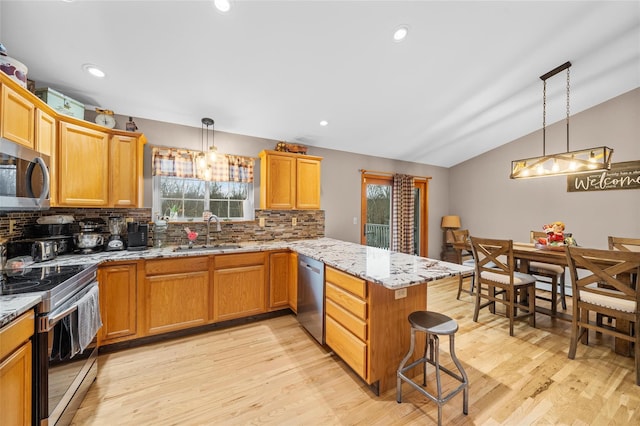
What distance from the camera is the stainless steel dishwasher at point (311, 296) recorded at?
2291 mm

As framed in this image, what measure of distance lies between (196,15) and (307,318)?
8.93 feet

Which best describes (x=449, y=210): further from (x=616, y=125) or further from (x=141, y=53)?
(x=141, y=53)

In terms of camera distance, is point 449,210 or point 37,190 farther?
point 449,210

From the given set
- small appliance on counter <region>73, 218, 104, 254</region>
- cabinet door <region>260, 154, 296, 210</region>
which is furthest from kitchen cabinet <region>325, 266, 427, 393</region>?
small appliance on counter <region>73, 218, 104, 254</region>

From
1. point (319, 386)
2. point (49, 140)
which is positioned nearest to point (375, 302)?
point (319, 386)

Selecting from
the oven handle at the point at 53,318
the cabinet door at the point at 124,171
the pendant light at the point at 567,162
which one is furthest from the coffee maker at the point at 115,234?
the pendant light at the point at 567,162

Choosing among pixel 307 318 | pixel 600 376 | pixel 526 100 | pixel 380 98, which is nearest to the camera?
pixel 600 376

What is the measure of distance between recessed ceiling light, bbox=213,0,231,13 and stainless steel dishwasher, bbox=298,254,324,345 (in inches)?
81.7

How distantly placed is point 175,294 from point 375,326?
2004 millimetres

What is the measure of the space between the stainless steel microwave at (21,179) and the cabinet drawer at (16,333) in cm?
68

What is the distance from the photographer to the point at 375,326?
1.72m

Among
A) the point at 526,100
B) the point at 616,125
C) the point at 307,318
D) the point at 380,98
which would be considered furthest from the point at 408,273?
the point at 616,125

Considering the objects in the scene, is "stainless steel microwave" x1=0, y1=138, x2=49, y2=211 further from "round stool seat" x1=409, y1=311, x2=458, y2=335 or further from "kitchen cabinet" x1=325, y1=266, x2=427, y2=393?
"round stool seat" x1=409, y1=311, x2=458, y2=335

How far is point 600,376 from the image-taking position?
6.40 ft
